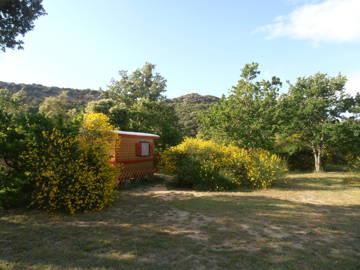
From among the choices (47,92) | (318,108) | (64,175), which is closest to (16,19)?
(64,175)

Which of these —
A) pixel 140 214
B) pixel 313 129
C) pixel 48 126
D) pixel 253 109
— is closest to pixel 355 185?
pixel 253 109

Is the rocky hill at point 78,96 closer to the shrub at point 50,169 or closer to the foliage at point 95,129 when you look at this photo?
the foliage at point 95,129

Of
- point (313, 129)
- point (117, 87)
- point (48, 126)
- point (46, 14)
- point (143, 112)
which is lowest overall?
point (48, 126)

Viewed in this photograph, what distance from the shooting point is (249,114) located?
12141 mm

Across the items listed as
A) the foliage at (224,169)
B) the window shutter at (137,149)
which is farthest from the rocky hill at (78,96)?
the foliage at (224,169)

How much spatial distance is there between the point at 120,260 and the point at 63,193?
2932mm

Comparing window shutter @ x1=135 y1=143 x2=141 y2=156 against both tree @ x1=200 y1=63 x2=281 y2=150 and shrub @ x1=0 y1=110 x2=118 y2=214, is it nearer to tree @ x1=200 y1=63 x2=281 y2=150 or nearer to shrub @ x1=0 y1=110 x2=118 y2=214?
tree @ x1=200 y1=63 x2=281 y2=150

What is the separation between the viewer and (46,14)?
9555 mm

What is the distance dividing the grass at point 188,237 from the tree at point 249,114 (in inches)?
217

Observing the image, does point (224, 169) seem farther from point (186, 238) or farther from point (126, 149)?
point (186, 238)

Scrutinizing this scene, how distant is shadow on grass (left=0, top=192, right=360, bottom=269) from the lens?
127 inches

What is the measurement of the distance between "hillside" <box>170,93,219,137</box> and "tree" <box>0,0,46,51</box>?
30343 mm

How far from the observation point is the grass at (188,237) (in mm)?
3240

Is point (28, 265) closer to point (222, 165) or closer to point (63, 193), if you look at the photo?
point (63, 193)
